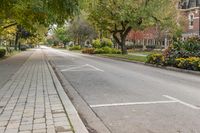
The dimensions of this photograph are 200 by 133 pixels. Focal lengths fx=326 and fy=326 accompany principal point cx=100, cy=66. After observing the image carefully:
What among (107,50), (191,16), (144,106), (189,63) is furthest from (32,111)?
(191,16)

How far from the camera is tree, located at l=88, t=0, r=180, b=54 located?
1444 inches

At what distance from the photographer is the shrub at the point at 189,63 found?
18859 millimetres

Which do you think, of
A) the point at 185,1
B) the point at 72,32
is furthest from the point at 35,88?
the point at 72,32

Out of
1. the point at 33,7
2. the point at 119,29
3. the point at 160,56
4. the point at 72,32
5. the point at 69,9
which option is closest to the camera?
the point at 69,9

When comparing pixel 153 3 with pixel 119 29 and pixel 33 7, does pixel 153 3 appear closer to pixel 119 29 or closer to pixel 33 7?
pixel 119 29

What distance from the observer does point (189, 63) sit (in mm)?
19453

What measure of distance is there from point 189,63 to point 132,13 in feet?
60.4

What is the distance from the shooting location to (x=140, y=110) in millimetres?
8023

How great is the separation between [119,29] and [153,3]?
847cm

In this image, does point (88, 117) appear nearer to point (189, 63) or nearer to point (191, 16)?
point (189, 63)

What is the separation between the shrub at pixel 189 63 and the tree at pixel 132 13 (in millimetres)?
16719

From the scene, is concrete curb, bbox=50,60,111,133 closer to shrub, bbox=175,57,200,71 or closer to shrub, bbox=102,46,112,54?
shrub, bbox=175,57,200,71

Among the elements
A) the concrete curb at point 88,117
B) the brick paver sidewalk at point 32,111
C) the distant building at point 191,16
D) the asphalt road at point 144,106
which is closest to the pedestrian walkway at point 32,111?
the brick paver sidewalk at point 32,111

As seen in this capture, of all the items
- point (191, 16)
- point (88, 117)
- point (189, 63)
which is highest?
point (191, 16)
